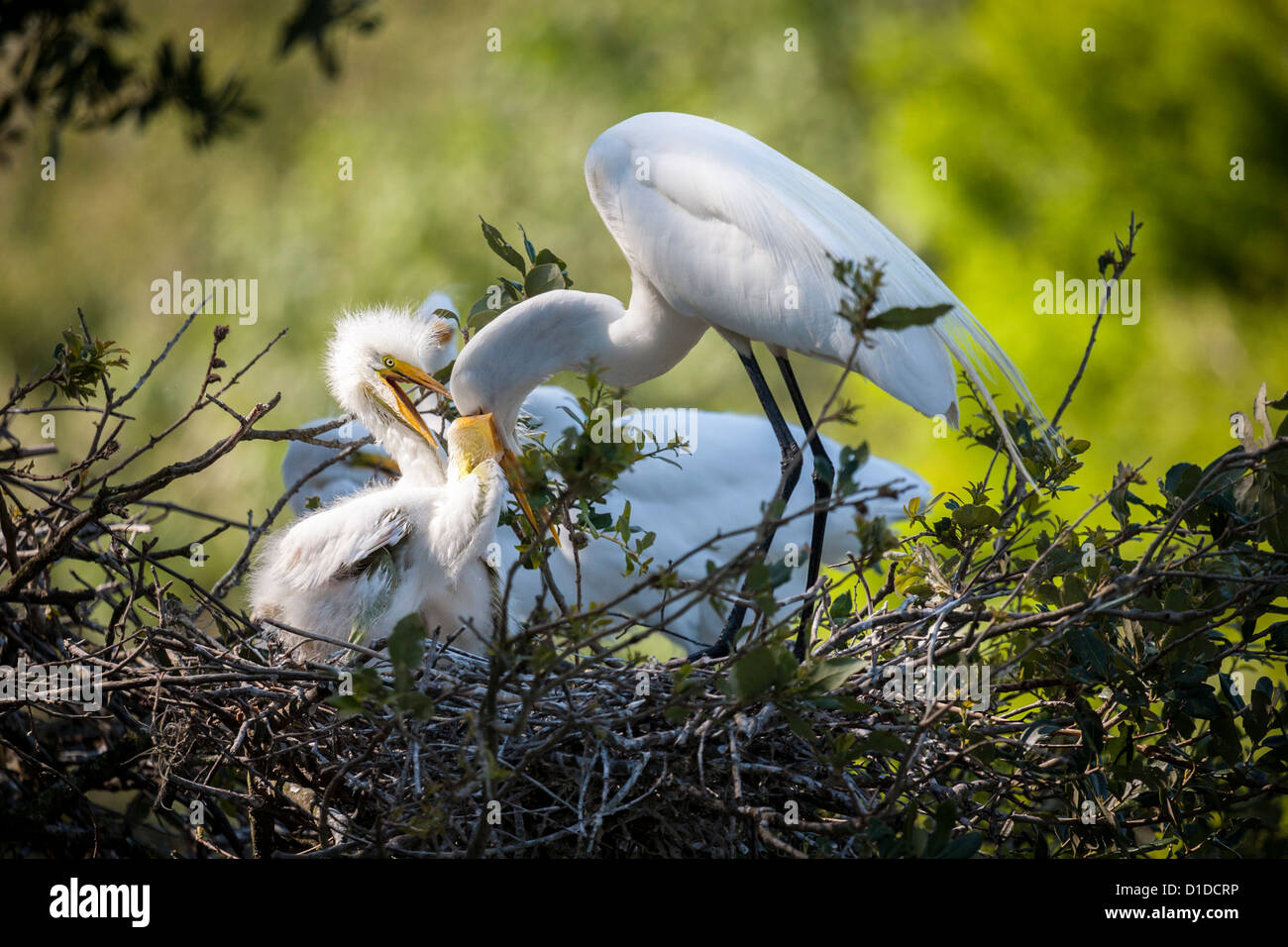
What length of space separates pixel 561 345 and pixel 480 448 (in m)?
0.28

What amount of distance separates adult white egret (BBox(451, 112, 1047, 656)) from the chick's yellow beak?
0.18 ft

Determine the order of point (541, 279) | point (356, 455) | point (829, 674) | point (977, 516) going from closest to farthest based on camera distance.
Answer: point (829, 674) → point (977, 516) → point (541, 279) → point (356, 455)

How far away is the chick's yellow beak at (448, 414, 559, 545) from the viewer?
1.94m

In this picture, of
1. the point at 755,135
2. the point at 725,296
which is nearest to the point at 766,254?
the point at 725,296

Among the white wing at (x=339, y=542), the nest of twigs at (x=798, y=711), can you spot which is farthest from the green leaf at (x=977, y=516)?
the white wing at (x=339, y=542)

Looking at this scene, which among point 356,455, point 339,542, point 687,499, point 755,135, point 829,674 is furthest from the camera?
point 755,135

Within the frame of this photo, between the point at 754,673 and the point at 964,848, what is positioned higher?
the point at 754,673

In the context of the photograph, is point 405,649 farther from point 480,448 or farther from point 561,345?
point 561,345

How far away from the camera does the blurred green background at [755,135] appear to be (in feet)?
14.6

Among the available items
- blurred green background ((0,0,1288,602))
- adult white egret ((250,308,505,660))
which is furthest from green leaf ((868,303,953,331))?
blurred green background ((0,0,1288,602))

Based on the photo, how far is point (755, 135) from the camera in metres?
6.59

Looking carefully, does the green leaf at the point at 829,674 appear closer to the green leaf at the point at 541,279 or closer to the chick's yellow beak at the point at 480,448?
the chick's yellow beak at the point at 480,448

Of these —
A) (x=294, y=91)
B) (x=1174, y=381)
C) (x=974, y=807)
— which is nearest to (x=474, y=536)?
(x=974, y=807)
